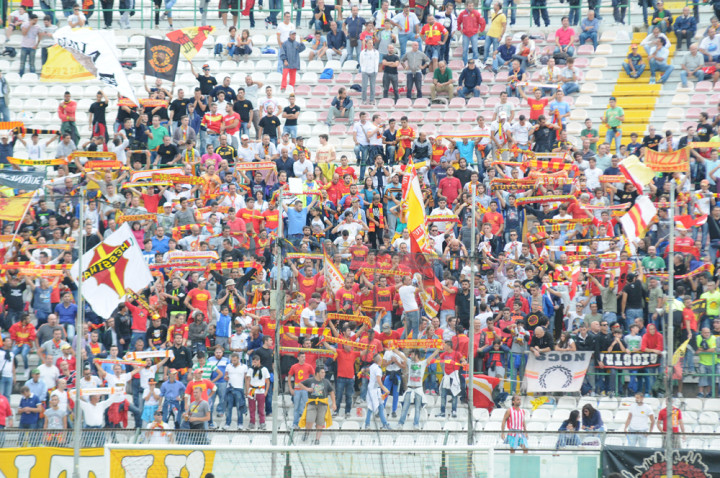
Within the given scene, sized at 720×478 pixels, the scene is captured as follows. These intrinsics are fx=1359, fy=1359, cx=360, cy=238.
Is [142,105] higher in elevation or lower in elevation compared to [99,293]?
higher

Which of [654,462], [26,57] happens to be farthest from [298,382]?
[26,57]

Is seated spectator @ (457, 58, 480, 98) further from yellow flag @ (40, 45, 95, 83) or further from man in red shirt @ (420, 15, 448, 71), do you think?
yellow flag @ (40, 45, 95, 83)

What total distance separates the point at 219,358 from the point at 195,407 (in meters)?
1.12

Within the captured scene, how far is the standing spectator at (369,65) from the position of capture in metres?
32.1

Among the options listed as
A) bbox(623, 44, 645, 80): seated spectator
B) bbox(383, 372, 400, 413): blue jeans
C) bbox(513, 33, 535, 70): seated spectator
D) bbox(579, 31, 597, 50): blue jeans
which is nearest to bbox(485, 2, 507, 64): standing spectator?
bbox(513, 33, 535, 70): seated spectator

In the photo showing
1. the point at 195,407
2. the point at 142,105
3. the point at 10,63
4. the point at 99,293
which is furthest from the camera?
the point at 10,63

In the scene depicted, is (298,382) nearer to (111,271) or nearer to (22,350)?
(111,271)

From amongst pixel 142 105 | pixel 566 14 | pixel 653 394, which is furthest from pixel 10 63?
pixel 653 394

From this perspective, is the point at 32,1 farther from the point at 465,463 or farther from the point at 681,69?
the point at 465,463

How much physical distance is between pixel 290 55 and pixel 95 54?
843cm

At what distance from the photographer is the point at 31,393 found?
2294 centimetres

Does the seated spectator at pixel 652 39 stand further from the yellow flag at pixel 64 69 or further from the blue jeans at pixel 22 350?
the blue jeans at pixel 22 350

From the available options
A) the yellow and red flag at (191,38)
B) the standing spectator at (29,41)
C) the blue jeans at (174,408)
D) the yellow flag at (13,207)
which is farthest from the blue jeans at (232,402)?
the standing spectator at (29,41)

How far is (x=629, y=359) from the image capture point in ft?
77.4
